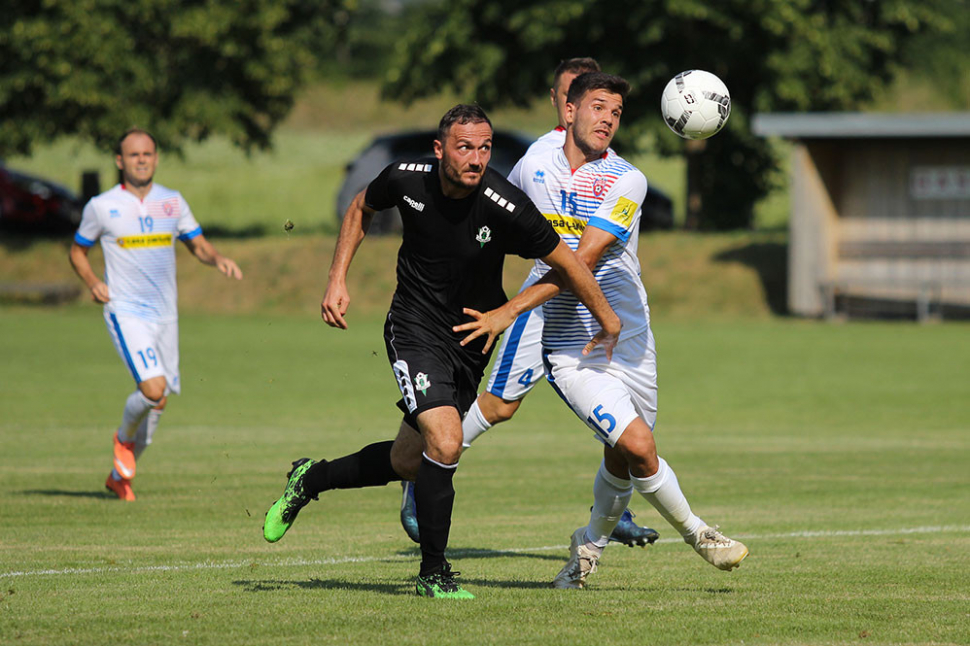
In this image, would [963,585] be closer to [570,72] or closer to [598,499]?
[598,499]

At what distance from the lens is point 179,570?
7.46 metres

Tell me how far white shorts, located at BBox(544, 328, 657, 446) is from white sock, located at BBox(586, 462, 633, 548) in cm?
35

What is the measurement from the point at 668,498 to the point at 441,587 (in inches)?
49.5

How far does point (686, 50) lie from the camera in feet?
115

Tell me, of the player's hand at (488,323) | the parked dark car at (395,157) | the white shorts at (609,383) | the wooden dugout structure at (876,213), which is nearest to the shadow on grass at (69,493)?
the white shorts at (609,383)

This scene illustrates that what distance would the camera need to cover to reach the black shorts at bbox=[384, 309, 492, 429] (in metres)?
6.57

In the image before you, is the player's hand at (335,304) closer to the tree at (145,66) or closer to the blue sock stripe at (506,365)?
the blue sock stripe at (506,365)

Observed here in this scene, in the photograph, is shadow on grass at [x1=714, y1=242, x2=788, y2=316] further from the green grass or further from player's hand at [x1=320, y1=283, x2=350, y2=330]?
player's hand at [x1=320, y1=283, x2=350, y2=330]

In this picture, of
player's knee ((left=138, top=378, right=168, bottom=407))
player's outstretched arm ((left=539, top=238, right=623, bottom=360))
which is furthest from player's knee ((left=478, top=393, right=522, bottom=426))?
player's knee ((left=138, top=378, right=168, bottom=407))

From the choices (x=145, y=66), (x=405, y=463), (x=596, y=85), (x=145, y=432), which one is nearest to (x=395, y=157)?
(x=145, y=66)

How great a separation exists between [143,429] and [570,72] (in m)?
4.69

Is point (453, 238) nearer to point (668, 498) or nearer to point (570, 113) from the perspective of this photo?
point (570, 113)

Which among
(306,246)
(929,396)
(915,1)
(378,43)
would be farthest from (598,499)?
(378,43)

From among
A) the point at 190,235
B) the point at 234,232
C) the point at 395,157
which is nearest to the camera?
the point at 190,235
